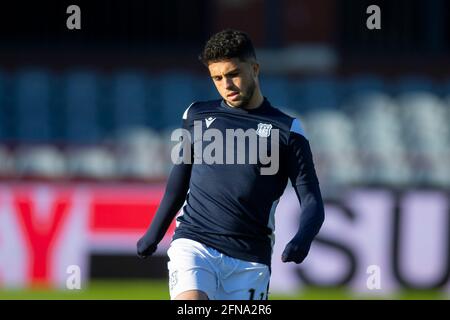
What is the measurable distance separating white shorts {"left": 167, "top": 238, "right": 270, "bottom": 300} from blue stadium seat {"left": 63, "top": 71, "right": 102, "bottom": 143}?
740 centimetres

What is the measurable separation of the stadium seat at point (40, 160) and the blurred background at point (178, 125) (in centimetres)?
3

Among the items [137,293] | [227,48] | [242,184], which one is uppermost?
[227,48]

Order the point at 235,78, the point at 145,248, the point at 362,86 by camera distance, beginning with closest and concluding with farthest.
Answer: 1. the point at 235,78
2. the point at 145,248
3. the point at 362,86

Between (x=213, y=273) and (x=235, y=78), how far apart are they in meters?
0.91

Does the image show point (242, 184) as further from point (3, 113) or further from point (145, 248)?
point (3, 113)

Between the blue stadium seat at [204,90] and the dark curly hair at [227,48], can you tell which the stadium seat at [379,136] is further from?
the dark curly hair at [227,48]

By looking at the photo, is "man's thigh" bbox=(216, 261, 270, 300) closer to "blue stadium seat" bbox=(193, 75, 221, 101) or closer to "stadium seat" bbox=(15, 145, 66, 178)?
"stadium seat" bbox=(15, 145, 66, 178)

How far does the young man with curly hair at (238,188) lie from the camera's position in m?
5.51

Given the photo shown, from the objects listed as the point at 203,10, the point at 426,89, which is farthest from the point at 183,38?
the point at 426,89

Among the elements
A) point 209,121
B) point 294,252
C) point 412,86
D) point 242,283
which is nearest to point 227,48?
point 209,121

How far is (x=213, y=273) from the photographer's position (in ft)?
18.1

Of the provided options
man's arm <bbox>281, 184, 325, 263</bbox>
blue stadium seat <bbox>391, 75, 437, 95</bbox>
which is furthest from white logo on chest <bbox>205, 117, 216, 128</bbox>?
blue stadium seat <bbox>391, 75, 437, 95</bbox>

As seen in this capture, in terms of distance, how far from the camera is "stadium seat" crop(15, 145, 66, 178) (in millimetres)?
11461

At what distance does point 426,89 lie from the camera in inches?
540
